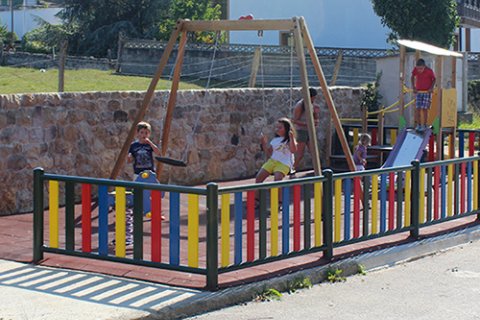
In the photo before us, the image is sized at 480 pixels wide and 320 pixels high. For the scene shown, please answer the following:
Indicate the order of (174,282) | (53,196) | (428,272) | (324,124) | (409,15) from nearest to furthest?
1. (174,282)
2. (53,196)
3. (428,272)
4. (324,124)
5. (409,15)

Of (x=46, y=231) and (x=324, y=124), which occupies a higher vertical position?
(x=324, y=124)

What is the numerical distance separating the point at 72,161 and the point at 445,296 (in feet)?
19.8

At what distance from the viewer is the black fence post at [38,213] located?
8461 millimetres

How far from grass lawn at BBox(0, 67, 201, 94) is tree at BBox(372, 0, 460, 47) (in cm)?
749

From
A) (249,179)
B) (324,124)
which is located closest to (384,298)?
(249,179)

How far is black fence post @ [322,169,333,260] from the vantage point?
8828 millimetres

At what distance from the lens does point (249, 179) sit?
1515 cm

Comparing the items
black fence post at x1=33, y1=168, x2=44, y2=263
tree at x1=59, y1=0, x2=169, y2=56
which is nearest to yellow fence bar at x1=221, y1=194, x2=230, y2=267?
black fence post at x1=33, y1=168, x2=44, y2=263

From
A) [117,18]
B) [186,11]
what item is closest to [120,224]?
[117,18]

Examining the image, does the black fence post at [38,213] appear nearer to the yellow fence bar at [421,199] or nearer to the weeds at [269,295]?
the weeds at [269,295]

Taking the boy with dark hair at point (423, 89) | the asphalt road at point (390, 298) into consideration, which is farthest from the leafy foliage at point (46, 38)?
the asphalt road at point (390, 298)

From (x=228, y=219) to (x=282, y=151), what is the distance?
3.86 m

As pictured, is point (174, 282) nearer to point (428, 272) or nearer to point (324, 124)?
point (428, 272)

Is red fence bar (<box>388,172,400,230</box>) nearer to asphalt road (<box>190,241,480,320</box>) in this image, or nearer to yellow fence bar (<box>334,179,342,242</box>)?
asphalt road (<box>190,241,480,320</box>)
